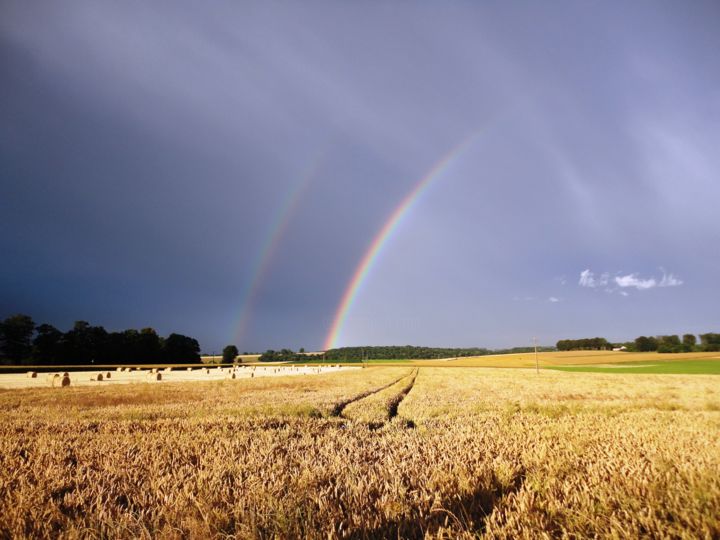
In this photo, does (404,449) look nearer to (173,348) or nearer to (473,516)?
(473,516)

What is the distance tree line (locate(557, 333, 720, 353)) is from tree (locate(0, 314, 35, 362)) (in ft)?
614

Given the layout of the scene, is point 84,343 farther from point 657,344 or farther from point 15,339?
point 657,344

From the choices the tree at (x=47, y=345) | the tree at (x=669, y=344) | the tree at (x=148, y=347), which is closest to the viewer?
the tree at (x=47, y=345)

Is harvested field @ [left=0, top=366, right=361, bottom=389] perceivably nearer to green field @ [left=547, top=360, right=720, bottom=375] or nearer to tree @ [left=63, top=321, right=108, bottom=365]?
tree @ [left=63, top=321, right=108, bottom=365]

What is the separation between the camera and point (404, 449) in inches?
160

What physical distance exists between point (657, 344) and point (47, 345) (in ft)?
627

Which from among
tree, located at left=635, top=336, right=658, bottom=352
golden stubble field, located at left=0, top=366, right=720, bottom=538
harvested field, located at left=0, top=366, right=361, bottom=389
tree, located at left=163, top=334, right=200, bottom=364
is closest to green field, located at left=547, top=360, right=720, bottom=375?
harvested field, located at left=0, top=366, right=361, bottom=389

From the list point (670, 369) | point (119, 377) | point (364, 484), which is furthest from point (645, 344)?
point (364, 484)

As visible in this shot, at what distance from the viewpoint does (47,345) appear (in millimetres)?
86000

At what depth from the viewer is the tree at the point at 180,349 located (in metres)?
120

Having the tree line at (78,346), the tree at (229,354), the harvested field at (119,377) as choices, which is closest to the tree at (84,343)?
the tree line at (78,346)

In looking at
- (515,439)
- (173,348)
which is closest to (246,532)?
(515,439)

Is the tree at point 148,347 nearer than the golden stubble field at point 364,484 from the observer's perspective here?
No

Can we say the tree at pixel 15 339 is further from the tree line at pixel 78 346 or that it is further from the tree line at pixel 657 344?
the tree line at pixel 657 344
